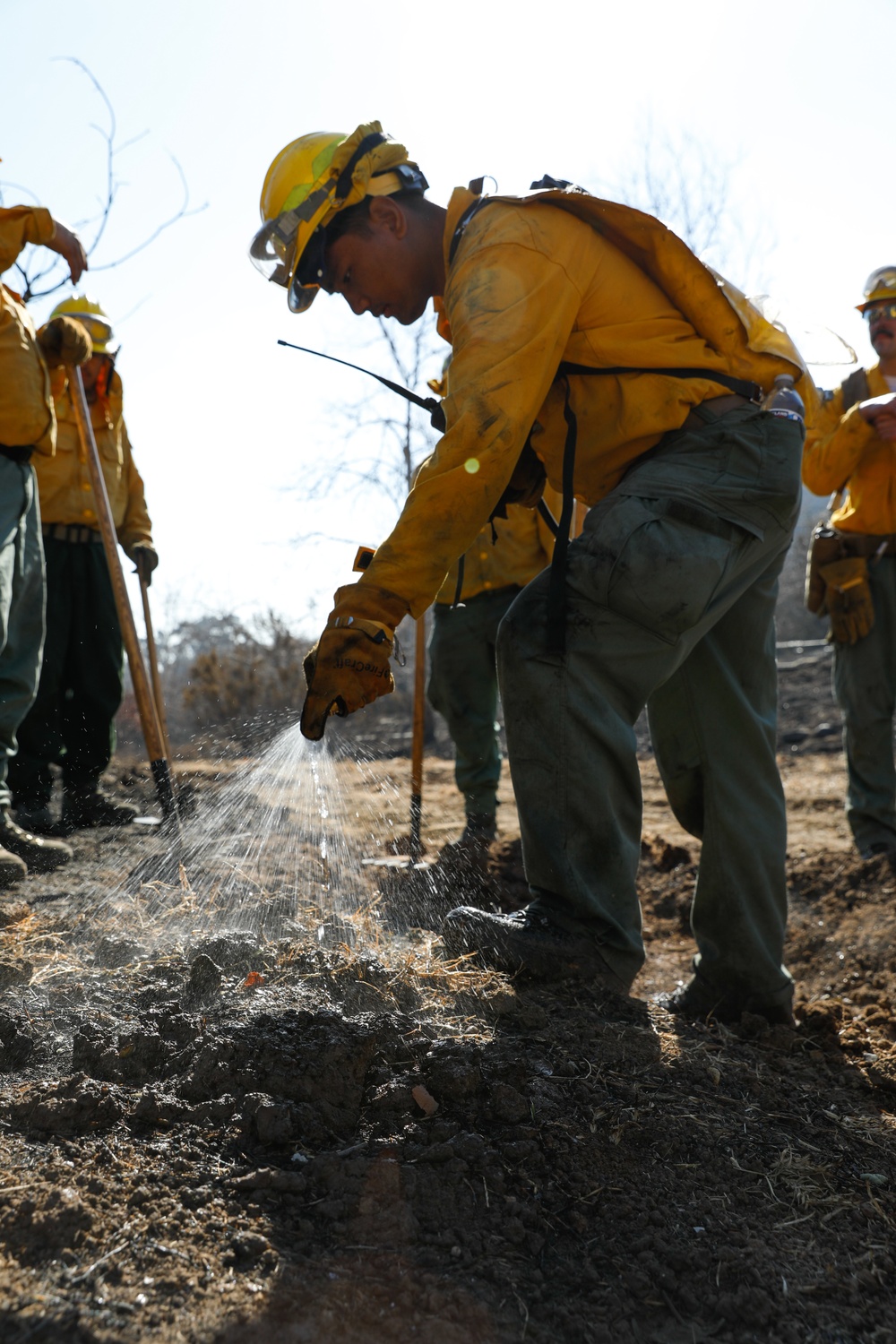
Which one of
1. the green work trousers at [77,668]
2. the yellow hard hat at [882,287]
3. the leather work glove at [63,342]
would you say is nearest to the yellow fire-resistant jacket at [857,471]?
the yellow hard hat at [882,287]

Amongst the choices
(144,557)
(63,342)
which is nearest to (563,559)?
(63,342)

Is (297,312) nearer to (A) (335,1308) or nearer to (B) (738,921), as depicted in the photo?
(B) (738,921)

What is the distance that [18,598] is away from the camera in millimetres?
3848

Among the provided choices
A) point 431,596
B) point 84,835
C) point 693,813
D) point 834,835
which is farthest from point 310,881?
point 834,835

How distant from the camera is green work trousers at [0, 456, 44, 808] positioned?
12.2ft

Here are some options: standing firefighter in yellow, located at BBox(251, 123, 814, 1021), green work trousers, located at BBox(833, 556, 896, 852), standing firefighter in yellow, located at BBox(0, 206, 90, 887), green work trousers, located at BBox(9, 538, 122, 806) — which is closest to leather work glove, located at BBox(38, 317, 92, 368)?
standing firefighter in yellow, located at BBox(0, 206, 90, 887)

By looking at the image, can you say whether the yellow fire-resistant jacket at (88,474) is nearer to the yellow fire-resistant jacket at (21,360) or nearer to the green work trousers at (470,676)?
the yellow fire-resistant jacket at (21,360)

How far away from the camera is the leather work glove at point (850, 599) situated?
4.95m

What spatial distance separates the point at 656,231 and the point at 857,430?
2.97m

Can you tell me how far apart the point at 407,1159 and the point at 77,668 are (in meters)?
3.94

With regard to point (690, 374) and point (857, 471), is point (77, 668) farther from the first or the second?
point (857, 471)

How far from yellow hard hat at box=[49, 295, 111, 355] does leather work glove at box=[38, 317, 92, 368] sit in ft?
2.95

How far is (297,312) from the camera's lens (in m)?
2.90

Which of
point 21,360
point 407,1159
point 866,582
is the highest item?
point 21,360
